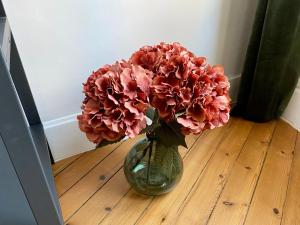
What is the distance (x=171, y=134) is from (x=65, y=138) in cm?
57

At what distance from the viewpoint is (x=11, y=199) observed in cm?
67

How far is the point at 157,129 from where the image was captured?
83cm

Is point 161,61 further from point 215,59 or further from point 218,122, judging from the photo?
point 215,59

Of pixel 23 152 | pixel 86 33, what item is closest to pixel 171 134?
pixel 23 152

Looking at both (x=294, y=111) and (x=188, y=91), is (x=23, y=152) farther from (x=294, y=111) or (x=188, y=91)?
(x=294, y=111)

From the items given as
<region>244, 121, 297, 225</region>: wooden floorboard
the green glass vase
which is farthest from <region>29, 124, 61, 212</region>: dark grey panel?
<region>244, 121, 297, 225</region>: wooden floorboard

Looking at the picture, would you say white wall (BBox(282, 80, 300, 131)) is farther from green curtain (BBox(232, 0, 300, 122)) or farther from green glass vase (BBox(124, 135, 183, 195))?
green glass vase (BBox(124, 135, 183, 195))

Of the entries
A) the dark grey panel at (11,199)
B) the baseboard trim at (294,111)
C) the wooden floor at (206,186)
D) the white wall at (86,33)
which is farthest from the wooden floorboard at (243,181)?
the dark grey panel at (11,199)

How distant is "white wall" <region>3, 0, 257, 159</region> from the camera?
93 centimetres

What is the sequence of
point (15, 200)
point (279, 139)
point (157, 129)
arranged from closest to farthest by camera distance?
point (15, 200) < point (157, 129) < point (279, 139)

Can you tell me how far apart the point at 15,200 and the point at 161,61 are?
0.50 metres

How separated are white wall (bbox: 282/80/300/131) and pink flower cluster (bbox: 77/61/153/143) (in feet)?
3.32

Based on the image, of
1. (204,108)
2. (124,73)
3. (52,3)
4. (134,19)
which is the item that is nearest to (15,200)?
Answer: (124,73)

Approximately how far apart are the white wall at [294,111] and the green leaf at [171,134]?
2.91 ft
